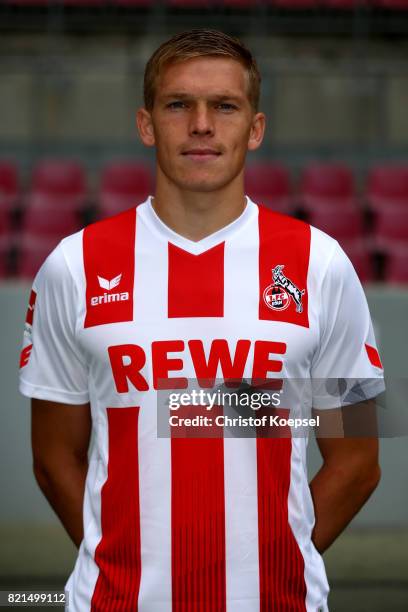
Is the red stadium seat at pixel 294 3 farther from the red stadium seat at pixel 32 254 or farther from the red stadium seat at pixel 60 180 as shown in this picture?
the red stadium seat at pixel 32 254

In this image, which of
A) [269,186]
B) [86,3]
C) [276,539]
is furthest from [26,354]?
[86,3]

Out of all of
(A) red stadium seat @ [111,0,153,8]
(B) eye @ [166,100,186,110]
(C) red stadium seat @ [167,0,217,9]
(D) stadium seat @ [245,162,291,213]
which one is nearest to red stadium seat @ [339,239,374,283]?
(D) stadium seat @ [245,162,291,213]

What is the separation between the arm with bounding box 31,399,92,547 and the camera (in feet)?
6.61

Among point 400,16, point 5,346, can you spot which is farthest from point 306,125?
point 5,346

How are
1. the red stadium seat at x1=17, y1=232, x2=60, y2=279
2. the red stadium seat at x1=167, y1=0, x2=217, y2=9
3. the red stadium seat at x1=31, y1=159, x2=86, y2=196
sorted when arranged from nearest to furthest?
the red stadium seat at x1=17, y1=232, x2=60, y2=279, the red stadium seat at x1=31, y1=159, x2=86, y2=196, the red stadium seat at x1=167, y1=0, x2=217, y2=9

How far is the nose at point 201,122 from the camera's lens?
1.84m

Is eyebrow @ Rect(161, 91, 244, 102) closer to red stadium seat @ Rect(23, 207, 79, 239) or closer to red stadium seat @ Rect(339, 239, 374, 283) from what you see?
red stadium seat @ Rect(339, 239, 374, 283)

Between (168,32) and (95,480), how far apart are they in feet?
24.7

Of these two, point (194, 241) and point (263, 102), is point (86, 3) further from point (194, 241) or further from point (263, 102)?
point (194, 241)

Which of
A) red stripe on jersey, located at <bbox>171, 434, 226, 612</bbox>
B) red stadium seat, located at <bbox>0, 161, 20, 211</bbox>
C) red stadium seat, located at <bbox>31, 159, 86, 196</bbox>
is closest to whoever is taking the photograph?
red stripe on jersey, located at <bbox>171, 434, 226, 612</bbox>

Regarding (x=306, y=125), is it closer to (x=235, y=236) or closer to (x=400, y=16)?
(x=400, y=16)

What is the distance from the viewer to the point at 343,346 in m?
1.97

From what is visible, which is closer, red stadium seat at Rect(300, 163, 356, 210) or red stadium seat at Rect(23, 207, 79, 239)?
red stadium seat at Rect(23, 207, 79, 239)

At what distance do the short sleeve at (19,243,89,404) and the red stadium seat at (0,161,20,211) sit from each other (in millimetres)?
5852
